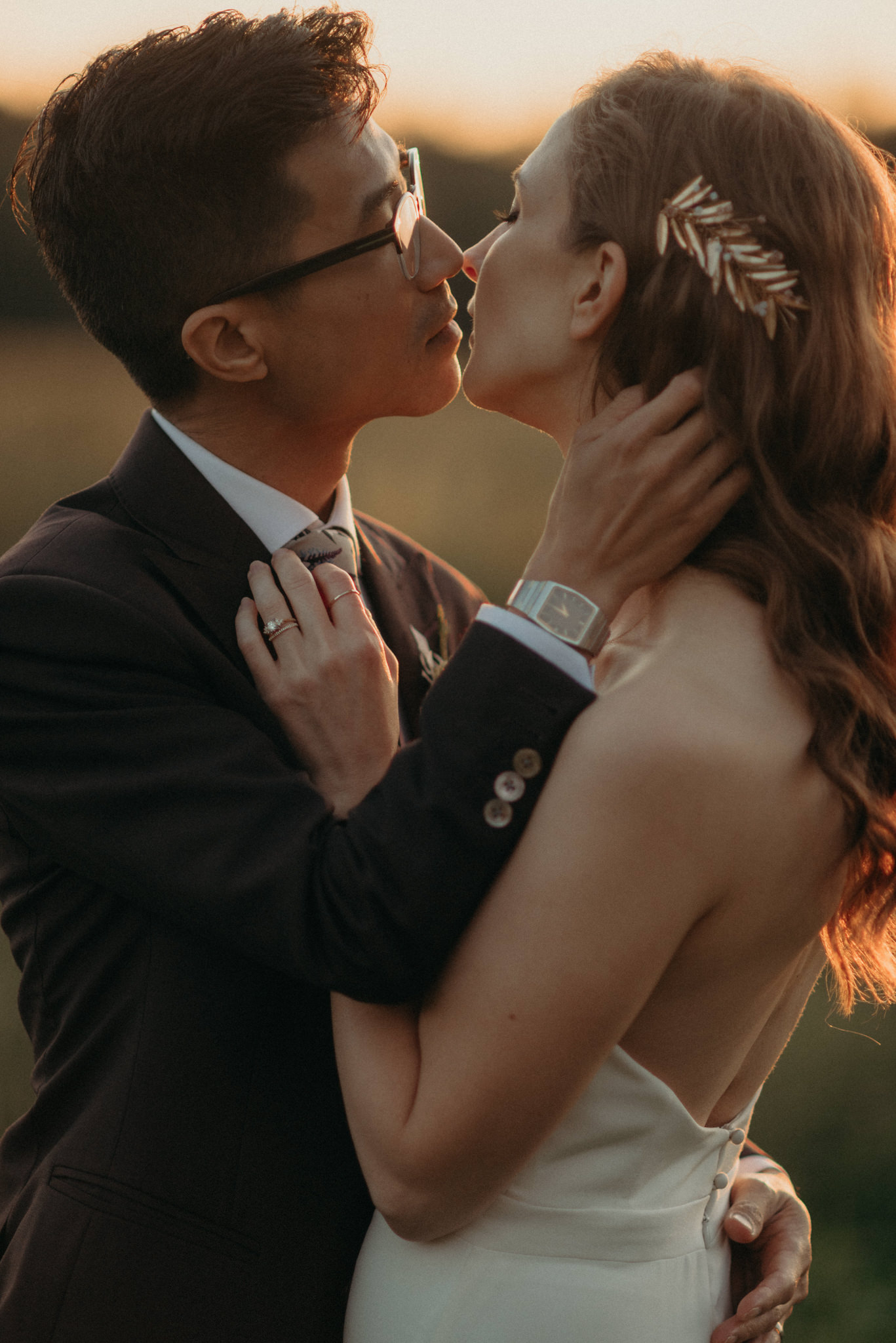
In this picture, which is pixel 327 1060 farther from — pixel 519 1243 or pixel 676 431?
pixel 676 431

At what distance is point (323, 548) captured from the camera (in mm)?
2141

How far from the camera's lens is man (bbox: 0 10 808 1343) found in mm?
1527

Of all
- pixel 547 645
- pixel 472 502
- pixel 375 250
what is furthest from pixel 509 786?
pixel 472 502

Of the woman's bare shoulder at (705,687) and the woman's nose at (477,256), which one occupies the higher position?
the woman's nose at (477,256)

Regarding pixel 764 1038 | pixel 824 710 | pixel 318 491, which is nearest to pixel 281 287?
pixel 318 491

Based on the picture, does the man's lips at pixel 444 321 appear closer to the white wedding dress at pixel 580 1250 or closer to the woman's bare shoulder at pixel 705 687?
the woman's bare shoulder at pixel 705 687

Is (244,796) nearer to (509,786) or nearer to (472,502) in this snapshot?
(509,786)

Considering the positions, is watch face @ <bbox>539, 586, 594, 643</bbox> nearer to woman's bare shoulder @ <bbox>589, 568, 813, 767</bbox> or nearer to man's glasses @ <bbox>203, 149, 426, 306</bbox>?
woman's bare shoulder @ <bbox>589, 568, 813, 767</bbox>

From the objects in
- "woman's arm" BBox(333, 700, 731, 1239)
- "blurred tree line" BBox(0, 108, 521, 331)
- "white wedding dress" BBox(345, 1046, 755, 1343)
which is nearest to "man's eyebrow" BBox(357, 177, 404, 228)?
"woman's arm" BBox(333, 700, 731, 1239)

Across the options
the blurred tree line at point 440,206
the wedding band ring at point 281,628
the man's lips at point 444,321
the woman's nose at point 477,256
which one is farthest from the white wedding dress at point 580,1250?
the blurred tree line at point 440,206

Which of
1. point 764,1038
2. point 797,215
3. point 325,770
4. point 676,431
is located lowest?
point 764,1038

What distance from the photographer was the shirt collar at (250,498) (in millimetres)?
2084

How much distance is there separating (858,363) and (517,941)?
2.98 feet

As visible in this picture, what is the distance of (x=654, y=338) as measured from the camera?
1661 mm
